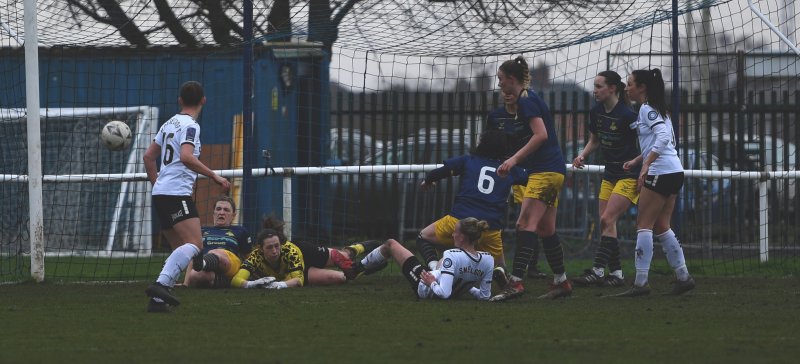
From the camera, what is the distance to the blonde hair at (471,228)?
31.7 ft

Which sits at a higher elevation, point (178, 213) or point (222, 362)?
point (178, 213)

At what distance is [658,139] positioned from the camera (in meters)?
9.73

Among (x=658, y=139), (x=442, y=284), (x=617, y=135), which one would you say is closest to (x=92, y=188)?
(x=617, y=135)

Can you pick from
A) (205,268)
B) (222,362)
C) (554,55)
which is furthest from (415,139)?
(222,362)

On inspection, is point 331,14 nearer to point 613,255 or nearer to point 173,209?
point 613,255

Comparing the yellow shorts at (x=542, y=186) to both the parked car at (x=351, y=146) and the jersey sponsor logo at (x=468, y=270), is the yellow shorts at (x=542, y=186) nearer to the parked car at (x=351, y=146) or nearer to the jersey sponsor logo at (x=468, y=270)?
the jersey sponsor logo at (x=468, y=270)

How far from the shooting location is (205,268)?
36.2ft

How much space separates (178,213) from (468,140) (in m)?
9.13

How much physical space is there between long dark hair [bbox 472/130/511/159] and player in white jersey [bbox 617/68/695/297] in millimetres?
1114

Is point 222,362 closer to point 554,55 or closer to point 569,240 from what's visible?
point 554,55

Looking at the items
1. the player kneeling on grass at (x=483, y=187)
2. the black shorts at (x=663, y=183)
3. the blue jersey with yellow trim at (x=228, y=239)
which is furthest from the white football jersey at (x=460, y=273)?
A: the blue jersey with yellow trim at (x=228, y=239)

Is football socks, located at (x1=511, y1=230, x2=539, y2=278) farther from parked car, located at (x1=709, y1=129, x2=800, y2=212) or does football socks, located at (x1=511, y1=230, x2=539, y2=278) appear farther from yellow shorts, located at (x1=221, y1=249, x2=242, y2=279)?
parked car, located at (x1=709, y1=129, x2=800, y2=212)

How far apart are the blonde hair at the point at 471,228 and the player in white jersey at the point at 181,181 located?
1881 mm

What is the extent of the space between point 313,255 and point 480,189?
2.08m
